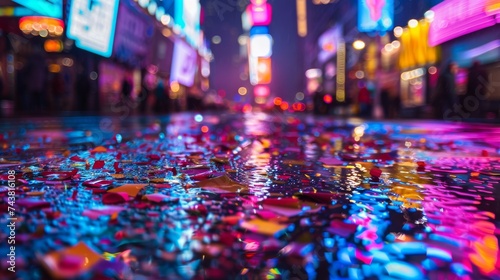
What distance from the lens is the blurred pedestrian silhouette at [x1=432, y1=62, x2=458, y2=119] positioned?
1448cm

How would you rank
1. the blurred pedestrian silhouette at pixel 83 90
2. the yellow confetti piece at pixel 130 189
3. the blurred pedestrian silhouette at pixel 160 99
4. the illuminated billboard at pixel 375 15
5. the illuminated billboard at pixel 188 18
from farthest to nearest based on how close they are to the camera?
1. the illuminated billboard at pixel 188 18
2. the blurred pedestrian silhouette at pixel 160 99
3. the illuminated billboard at pixel 375 15
4. the blurred pedestrian silhouette at pixel 83 90
5. the yellow confetti piece at pixel 130 189

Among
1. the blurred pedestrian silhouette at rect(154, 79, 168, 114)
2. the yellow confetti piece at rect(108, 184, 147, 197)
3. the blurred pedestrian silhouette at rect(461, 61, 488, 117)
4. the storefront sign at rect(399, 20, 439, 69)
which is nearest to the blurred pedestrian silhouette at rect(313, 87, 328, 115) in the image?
the storefront sign at rect(399, 20, 439, 69)

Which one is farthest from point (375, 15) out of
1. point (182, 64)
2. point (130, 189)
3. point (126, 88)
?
point (130, 189)

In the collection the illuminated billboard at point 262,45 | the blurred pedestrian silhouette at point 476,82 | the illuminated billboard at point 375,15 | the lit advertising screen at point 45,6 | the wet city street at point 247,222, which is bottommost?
the wet city street at point 247,222

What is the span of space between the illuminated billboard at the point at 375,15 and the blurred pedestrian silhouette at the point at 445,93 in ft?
18.4

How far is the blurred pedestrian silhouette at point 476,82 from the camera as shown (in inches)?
488

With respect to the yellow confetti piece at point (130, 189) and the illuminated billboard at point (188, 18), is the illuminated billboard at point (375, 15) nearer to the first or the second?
the illuminated billboard at point (188, 18)

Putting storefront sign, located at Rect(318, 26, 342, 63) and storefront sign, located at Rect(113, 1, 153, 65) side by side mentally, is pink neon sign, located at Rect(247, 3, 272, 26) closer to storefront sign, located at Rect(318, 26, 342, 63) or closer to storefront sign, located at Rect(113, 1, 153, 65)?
storefront sign, located at Rect(318, 26, 342, 63)

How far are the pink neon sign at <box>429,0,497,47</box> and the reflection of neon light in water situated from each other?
4.88 m

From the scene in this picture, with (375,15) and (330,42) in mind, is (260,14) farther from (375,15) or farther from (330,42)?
(375,15)

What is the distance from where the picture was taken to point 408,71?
19.6 m

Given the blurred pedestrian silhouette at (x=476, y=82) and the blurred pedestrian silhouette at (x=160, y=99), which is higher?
the blurred pedestrian silhouette at (x=160, y=99)

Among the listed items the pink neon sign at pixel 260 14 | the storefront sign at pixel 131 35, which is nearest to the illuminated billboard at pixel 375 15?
the storefront sign at pixel 131 35

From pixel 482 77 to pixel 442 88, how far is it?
6.67 feet
